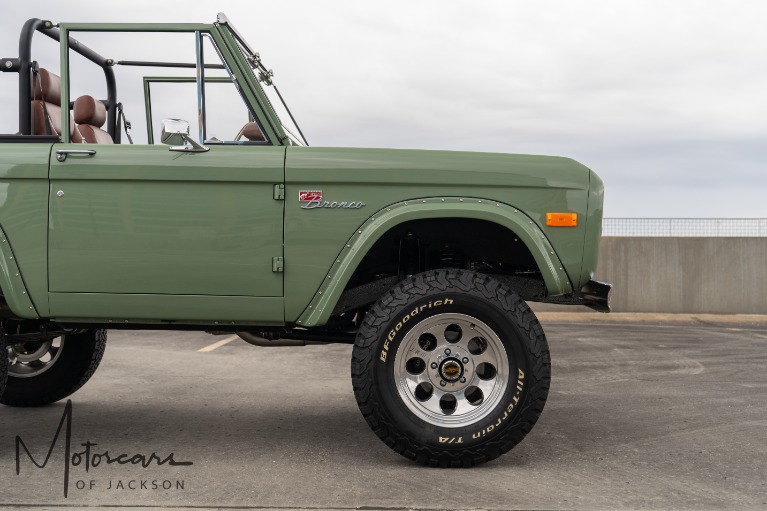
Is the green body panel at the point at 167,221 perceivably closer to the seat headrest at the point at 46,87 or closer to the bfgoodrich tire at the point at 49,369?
the seat headrest at the point at 46,87

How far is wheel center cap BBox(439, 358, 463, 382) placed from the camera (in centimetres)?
447

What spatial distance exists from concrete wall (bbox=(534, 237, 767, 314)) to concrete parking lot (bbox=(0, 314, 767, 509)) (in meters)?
7.16

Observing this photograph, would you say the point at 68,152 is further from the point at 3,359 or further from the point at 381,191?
the point at 381,191

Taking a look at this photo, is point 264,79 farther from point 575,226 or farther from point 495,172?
point 575,226

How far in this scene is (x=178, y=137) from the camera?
434 cm

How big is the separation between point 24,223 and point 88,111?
1.59 m

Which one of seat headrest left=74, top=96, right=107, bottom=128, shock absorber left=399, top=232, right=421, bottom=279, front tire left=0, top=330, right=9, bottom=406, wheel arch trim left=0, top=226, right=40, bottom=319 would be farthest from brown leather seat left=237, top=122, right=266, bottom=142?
front tire left=0, top=330, right=9, bottom=406

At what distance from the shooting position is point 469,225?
190 inches

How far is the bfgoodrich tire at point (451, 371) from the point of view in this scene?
14.4 feet

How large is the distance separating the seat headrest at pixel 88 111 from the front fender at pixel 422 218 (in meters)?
2.45

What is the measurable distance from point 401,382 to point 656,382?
3919 mm

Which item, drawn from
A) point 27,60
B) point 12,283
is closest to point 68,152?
point 12,283

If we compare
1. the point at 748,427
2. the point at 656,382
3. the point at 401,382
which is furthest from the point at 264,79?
the point at 656,382

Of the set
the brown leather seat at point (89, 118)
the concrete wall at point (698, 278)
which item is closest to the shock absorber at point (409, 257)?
the brown leather seat at point (89, 118)
